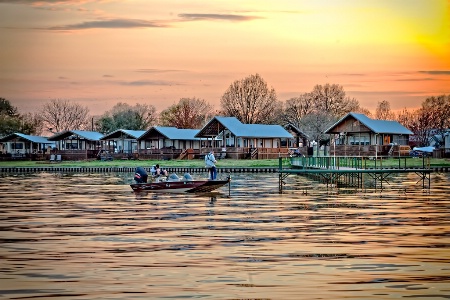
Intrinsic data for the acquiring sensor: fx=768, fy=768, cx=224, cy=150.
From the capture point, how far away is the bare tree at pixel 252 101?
155750 mm

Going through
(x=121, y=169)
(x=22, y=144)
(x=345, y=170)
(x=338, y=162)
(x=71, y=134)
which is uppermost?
(x=71, y=134)

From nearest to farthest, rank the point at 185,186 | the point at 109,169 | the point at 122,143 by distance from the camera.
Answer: the point at 185,186, the point at 109,169, the point at 122,143

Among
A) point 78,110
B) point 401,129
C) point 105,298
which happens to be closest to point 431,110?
point 401,129

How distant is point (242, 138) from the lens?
11431 centimetres

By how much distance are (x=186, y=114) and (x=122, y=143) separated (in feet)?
144

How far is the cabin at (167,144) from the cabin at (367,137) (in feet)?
71.0

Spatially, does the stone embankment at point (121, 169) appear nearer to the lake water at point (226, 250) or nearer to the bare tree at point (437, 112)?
the lake water at point (226, 250)

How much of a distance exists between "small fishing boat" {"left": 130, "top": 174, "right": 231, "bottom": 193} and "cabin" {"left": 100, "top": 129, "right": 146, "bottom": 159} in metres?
68.0

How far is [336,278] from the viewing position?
1905 centimetres

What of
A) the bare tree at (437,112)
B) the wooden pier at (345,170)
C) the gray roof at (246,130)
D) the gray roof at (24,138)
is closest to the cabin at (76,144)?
the gray roof at (24,138)

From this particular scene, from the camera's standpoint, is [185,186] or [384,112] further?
[384,112]

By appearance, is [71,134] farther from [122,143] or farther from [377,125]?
[377,125]

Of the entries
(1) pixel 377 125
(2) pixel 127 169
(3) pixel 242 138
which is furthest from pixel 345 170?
(3) pixel 242 138

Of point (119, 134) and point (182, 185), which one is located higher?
point (119, 134)
